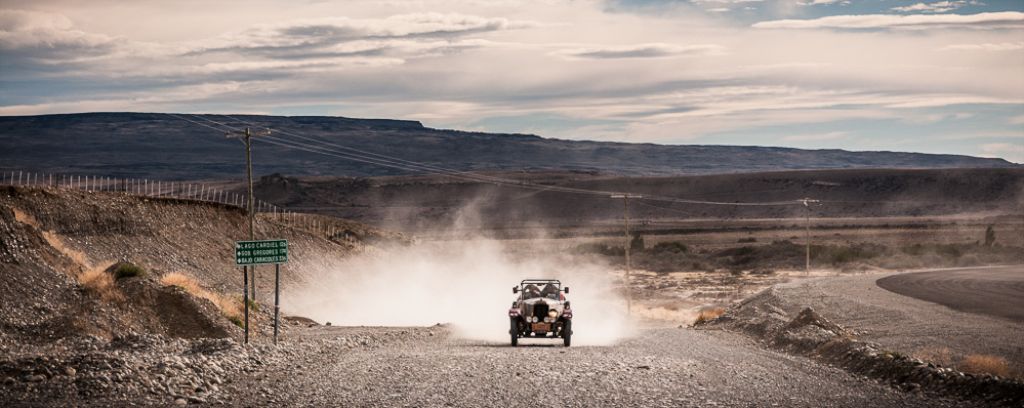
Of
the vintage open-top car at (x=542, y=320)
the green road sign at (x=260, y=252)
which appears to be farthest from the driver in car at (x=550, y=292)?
the green road sign at (x=260, y=252)

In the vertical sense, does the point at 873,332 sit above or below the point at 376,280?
above

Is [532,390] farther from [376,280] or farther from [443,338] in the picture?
[376,280]

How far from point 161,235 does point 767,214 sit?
14728cm

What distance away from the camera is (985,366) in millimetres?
25516

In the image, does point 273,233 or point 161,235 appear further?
point 273,233

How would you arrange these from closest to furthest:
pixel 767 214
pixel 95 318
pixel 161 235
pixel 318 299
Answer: pixel 95 318 → pixel 161 235 → pixel 318 299 → pixel 767 214

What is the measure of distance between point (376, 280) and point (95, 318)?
180 ft

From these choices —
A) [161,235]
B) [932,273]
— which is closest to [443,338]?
[161,235]

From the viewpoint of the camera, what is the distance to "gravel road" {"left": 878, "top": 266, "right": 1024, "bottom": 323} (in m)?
47.7

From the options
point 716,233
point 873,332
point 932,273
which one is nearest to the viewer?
point 873,332

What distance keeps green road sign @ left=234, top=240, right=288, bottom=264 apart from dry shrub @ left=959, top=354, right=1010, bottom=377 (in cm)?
1737

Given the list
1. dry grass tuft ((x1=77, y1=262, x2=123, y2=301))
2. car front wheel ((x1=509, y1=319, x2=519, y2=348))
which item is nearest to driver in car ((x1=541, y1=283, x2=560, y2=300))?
car front wheel ((x1=509, y1=319, x2=519, y2=348))

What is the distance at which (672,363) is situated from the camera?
27.5 meters

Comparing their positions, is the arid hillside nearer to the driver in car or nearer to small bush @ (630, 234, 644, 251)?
the driver in car
